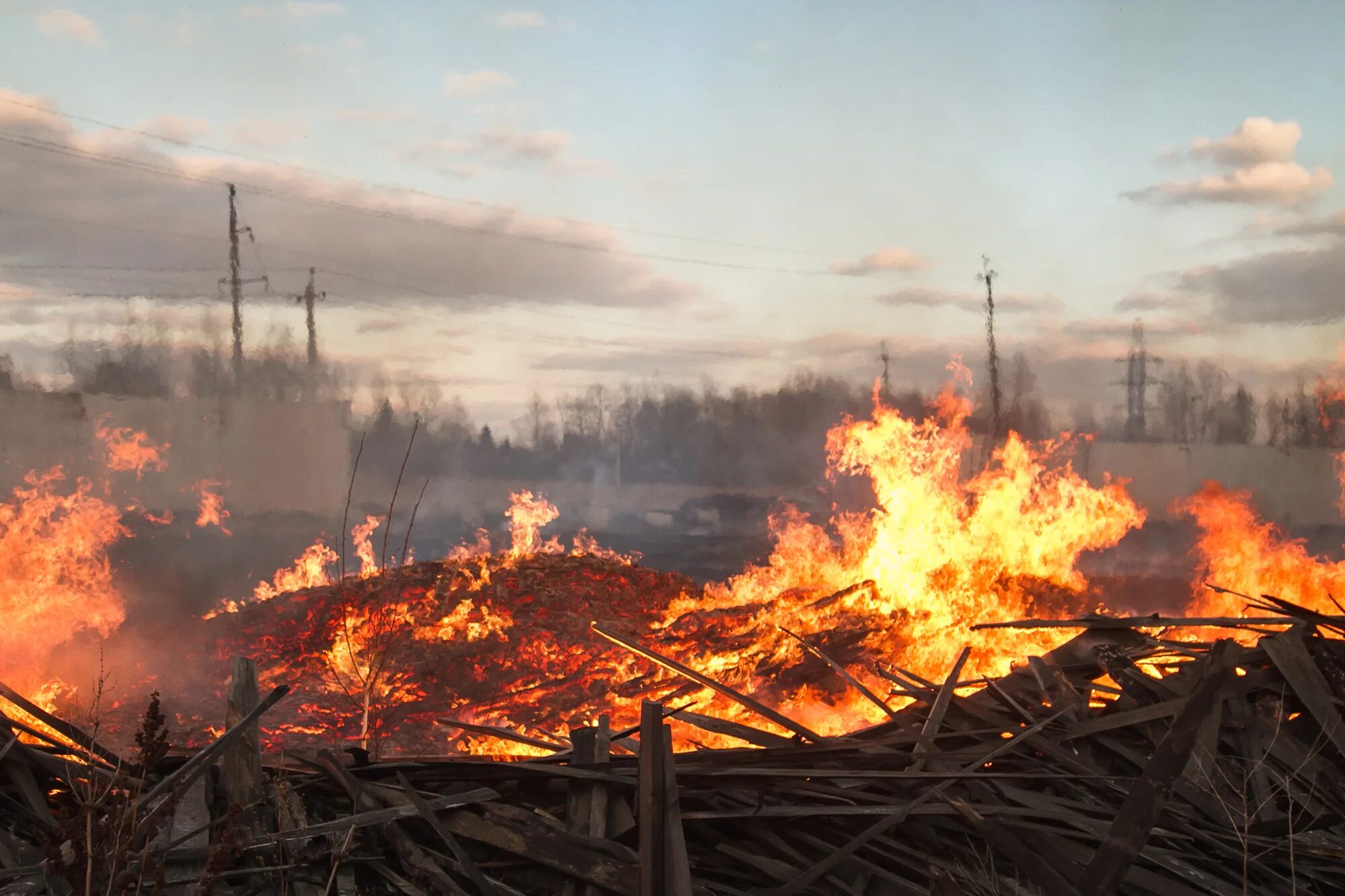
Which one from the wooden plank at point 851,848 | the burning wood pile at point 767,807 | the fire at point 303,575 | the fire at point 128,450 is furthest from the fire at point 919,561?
the fire at point 128,450

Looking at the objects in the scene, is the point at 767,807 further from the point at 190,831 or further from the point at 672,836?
the point at 190,831

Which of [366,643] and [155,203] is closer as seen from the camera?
[366,643]

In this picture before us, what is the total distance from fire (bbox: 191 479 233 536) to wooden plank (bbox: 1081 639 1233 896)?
12815mm

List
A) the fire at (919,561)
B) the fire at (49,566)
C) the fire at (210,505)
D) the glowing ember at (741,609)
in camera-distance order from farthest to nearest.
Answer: the fire at (210,505), the fire at (49,566), the fire at (919,561), the glowing ember at (741,609)

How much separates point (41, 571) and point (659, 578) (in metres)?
8.50

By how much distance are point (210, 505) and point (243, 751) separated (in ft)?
35.3

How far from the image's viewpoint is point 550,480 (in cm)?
1468

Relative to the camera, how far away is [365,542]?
14391 millimetres

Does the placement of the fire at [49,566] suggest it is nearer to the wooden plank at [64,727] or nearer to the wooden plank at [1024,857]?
the wooden plank at [64,727]

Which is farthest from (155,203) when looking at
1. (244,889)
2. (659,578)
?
(244,889)

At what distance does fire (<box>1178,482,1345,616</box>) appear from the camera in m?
13.6

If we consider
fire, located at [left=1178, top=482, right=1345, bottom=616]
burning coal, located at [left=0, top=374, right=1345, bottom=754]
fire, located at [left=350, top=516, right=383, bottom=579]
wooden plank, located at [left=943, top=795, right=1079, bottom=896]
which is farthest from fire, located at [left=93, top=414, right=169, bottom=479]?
fire, located at [left=1178, top=482, right=1345, bottom=616]

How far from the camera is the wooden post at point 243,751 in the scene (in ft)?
11.4

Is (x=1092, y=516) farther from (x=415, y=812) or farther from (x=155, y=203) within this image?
(x=155, y=203)
